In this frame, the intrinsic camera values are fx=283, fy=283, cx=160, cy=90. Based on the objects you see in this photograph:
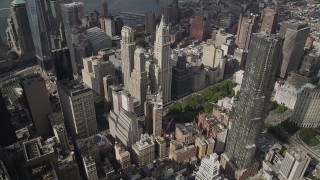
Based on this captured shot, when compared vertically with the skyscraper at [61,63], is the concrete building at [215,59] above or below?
below

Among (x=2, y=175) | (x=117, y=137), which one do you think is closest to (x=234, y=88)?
(x=117, y=137)

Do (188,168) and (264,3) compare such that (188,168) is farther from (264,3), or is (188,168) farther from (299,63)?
(264,3)

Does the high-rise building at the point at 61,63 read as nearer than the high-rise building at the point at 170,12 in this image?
Yes

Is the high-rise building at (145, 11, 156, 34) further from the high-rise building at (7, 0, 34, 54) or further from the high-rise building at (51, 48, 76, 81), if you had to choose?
the high-rise building at (51, 48, 76, 81)

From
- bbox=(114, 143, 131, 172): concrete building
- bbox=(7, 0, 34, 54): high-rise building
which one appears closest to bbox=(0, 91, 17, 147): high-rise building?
bbox=(114, 143, 131, 172): concrete building

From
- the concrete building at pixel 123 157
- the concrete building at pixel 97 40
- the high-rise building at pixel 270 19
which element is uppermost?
the high-rise building at pixel 270 19

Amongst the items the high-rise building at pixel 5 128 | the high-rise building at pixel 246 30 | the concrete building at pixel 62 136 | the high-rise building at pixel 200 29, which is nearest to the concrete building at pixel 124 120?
the concrete building at pixel 62 136

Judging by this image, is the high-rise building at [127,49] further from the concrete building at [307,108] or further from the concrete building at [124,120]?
the concrete building at [307,108]

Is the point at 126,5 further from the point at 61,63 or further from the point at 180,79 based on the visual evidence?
the point at 61,63
